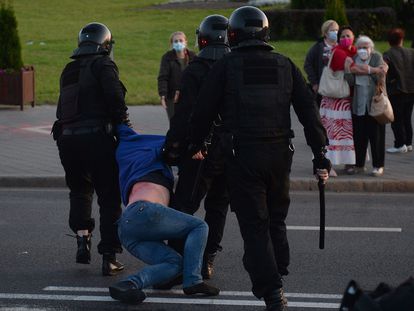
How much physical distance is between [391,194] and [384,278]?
4.17m

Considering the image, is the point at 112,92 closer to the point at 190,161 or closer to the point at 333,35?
the point at 190,161

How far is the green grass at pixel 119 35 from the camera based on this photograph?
934 inches

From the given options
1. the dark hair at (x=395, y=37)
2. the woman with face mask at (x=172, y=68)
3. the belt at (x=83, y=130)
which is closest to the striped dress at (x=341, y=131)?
the dark hair at (x=395, y=37)

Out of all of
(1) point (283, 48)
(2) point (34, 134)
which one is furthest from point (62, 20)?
(2) point (34, 134)

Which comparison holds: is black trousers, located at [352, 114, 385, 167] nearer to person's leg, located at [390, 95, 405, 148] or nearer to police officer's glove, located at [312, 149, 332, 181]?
person's leg, located at [390, 95, 405, 148]

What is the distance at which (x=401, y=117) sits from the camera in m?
14.0

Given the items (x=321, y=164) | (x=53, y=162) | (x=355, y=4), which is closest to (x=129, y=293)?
(x=321, y=164)

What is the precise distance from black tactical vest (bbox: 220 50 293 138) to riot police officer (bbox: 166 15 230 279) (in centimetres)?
51

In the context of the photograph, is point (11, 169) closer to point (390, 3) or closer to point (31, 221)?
point (31, 221)

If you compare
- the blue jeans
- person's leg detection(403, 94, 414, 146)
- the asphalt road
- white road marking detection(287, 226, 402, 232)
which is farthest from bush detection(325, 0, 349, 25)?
the blue jeans

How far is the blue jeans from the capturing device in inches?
267

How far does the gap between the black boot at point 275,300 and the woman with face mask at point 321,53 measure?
7.24 metres

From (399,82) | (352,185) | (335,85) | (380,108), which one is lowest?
(352,185)

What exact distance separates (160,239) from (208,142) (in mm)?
762
